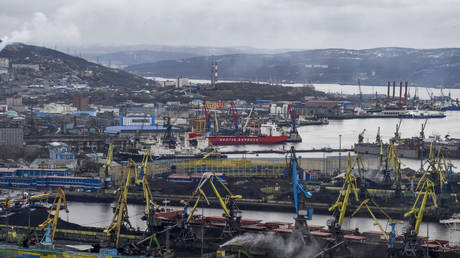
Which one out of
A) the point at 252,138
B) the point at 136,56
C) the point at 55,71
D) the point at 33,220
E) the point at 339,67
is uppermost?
the point at 136,56

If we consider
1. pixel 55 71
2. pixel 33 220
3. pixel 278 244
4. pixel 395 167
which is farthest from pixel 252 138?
pixel 55 71

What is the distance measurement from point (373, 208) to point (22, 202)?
4935 mm

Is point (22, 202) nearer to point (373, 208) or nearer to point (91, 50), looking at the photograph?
point (373, 208)

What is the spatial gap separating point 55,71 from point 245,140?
72.8ft

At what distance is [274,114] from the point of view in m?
36.6

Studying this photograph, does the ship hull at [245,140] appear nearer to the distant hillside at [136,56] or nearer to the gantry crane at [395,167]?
the gantry crane at [395,167]

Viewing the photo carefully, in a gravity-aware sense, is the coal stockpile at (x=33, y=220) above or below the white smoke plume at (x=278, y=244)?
below

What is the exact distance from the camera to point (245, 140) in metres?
26.5

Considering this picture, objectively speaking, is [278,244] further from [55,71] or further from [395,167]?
[55,71]

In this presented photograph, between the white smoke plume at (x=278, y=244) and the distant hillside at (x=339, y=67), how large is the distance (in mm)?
61118

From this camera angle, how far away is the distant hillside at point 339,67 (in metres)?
77.3

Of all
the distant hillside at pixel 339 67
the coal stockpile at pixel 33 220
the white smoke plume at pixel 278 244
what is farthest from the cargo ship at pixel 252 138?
the distant hillside at pixel 339 67

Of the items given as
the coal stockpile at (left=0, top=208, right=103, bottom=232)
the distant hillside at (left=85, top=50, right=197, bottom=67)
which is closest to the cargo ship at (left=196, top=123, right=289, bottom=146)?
the coal stockpile at (left=0, top=208, right=103, bottom=232)


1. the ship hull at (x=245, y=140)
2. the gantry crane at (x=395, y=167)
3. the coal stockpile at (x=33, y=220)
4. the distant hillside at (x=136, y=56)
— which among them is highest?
the distant hillside at (x=136, y=56)
